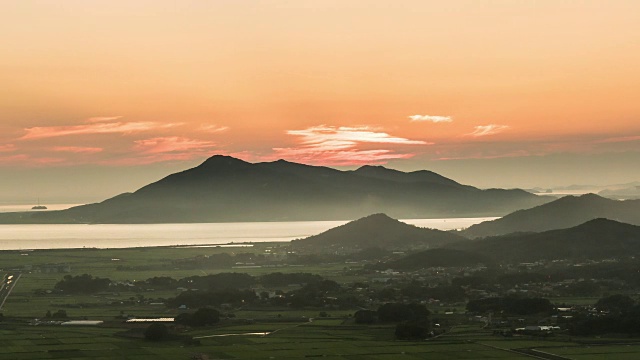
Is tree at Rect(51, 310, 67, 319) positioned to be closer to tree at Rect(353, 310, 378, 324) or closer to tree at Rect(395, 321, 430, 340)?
tree at Rect(353, 310, 378, 324)

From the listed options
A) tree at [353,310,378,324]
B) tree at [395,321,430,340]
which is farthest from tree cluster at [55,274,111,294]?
tree at [395,321,430,340]

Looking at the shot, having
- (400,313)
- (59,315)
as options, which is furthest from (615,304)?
(59,315)

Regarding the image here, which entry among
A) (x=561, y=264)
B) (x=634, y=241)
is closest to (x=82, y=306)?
Answer: (x=561, y=264)

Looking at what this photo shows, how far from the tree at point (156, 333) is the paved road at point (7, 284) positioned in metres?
29.0

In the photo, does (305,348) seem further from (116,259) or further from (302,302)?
(116,259)

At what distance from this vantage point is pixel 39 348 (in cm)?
6806

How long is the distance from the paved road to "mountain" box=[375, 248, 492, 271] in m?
54.2

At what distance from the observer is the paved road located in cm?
10491

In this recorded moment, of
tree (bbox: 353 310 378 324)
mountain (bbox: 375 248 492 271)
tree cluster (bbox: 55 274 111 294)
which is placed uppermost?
mountain (bbox: 375 248 492 271)

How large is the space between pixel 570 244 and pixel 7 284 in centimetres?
8975

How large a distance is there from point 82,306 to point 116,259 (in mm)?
76743

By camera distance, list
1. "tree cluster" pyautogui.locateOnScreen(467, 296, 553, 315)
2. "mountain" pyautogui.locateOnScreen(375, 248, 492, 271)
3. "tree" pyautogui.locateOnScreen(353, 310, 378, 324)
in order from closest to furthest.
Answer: "tree" pyautogui.locateOnScreen(353, 310, 378, 324) < "tree cluster" pyautogui.locateOnScreen(467, 296, 553, 315) < "mountain" pyautogui.locateOnScreen(375, 248, 492, 271)

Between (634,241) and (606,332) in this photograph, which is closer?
(606,332)

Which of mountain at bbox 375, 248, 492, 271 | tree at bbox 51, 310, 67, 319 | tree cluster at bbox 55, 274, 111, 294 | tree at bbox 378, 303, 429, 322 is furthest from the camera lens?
mountain at bbox 375, 248, 492, 271
